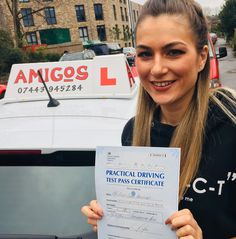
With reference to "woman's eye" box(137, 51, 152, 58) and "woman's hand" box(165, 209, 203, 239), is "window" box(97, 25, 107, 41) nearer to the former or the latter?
"woman's eye" box(137, 51, 152, 58)

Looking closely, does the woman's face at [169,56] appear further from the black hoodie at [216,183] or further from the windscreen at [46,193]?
the windscreen at [46,193]

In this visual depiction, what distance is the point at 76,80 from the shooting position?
8.78 ft

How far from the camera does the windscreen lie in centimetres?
156

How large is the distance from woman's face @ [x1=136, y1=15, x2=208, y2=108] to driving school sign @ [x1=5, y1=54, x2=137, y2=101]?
1060 mm

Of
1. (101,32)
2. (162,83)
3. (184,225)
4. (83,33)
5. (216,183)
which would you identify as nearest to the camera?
(184,225)

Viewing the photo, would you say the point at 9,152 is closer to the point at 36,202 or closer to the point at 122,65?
the point at 36,202

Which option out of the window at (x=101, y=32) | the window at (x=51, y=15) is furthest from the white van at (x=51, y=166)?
the window at (x=101, y=32)

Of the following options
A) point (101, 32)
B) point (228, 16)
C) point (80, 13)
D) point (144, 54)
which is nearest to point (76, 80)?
point (144, 54)

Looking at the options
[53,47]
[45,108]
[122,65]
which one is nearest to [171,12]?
[45,108]

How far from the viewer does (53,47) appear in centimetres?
4097

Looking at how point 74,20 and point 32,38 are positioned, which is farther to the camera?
point 74,20

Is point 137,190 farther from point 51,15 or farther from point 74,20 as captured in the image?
point 74,20

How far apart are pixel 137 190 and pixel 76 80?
63.0 inches

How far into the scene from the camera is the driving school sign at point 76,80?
2531mm
